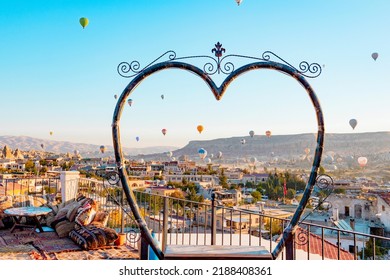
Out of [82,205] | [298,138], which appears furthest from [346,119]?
[298,138]

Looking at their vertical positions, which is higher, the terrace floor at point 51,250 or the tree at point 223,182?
the terrace floor at point 51,250

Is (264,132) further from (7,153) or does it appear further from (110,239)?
(7,153)

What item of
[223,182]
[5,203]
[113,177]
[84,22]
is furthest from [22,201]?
[223,182]

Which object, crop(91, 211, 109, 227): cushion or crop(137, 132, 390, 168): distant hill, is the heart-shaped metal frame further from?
crop(137, 132, 390, 168): distant hill

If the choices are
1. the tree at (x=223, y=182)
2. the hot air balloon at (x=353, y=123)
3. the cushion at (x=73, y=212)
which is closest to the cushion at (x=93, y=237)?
the cushion at (x=73, y=212)

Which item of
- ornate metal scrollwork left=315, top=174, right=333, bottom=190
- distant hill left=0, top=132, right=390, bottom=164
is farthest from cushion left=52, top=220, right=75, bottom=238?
distant hill left=0, top=132, right=390, bottom=164

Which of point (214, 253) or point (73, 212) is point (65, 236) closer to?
point (73, 212)

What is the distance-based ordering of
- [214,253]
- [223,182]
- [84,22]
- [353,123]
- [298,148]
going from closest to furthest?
1. [214,253]
2. [84,22]
3. [353,123]
4. [298,148]
5. [223,182]

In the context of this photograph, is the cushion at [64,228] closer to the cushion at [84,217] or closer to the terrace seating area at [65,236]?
the terrace seating area at [65,236]
